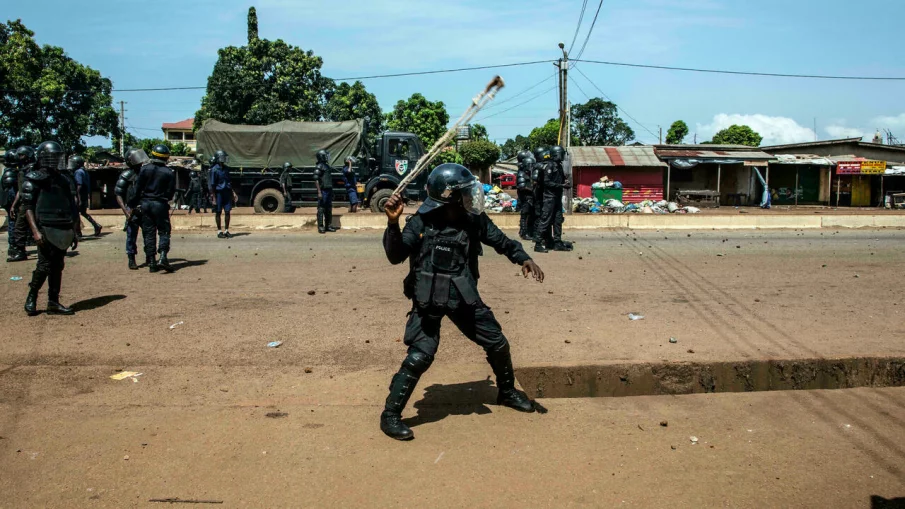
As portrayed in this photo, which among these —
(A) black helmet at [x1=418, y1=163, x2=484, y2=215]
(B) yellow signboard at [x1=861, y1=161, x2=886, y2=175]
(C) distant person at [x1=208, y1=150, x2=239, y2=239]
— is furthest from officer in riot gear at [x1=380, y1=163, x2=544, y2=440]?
(B) yellow signboard at [x1=861, y1=161, x2=886, y2=175]

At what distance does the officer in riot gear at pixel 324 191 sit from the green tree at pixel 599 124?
49.9 m

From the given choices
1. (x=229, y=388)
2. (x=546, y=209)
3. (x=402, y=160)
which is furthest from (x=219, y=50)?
(x=229, y=388)

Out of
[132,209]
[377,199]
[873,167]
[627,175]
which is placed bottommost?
[377,199]

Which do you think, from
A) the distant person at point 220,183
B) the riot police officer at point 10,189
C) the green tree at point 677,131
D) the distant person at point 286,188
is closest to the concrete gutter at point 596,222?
the distant person at point 220,183

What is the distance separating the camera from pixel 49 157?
7293 mm

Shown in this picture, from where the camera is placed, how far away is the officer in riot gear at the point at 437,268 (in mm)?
4203

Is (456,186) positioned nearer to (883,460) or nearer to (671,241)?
(883,460)

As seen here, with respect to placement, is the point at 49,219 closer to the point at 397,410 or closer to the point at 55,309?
the point at 55,309

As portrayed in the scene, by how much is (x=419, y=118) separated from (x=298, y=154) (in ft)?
76.7

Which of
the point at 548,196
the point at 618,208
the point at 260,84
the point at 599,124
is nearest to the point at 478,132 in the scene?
the point at 599,124

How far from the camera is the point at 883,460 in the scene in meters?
3.96

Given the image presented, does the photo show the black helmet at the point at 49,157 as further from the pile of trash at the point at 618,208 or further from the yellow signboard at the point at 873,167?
the yellow signboard at the point at 873,167

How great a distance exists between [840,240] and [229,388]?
1389cm

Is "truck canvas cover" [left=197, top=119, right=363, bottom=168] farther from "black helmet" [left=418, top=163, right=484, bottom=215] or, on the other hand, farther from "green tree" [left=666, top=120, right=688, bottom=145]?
"green tree" [left=666, top=120, right=688, bottom=145]
